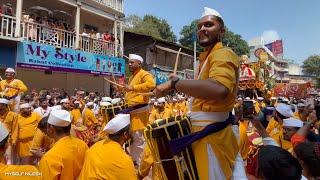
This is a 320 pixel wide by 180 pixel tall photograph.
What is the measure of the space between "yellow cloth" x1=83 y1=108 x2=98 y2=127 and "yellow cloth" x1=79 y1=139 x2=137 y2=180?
7134 millimetres

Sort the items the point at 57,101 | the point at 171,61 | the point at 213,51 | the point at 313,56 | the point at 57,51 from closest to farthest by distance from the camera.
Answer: the point at 213,51, the point at 57,101, the point at 57,51, the point at 171,61, the point at 313,56

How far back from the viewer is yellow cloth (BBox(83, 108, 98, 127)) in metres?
11.5

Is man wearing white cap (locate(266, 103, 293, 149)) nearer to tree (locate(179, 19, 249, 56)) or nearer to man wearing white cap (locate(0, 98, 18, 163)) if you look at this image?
man wearing white cap (locate(0, 98, 18, 163))

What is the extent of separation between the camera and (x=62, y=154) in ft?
14.7

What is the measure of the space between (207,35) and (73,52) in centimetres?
→ 1533

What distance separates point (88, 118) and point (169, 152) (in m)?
8.78

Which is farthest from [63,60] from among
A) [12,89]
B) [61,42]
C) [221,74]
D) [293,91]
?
[293,91]

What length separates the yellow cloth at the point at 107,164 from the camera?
4160 mm

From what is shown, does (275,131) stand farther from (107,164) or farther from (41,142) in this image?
(41,142)

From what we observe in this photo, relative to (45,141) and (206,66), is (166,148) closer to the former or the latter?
(206,66)

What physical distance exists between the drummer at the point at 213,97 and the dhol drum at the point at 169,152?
0.07 meters

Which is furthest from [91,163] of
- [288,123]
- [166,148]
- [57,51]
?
[57,51]

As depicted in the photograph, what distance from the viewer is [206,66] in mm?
3125

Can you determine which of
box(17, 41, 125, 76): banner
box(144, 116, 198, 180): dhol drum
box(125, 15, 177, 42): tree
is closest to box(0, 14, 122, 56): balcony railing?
box(17, 41, 125, 76): banner
